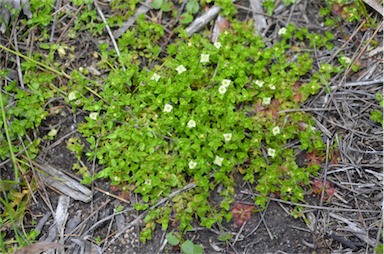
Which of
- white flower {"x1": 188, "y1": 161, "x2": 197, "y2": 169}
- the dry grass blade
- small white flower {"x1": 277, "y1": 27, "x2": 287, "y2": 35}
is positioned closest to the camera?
the dry grass blade

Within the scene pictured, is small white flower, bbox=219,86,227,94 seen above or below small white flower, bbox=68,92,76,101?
below

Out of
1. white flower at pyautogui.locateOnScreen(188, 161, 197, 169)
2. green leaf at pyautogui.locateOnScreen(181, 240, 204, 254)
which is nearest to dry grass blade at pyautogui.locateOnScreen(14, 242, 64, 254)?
green leaf at pyautogui.locateOnScreen(181, 240, 204, 254)

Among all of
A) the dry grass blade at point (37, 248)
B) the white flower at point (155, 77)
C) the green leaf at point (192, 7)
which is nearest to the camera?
the dry grass blade at point (37, 248)

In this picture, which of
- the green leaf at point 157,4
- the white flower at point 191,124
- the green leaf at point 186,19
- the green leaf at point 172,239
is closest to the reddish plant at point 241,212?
the green leaf at point 172,239

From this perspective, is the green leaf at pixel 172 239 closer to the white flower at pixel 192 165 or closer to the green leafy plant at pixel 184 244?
the green leafy plant at pixel 184 244

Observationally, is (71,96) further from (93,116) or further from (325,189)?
(325,189)

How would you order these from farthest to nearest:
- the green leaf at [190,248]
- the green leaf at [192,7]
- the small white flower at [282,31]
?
the green leaf at [192,7] < the small white flower at [282,31] < the green leaf at [190,248]

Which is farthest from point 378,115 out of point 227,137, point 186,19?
point 186,19

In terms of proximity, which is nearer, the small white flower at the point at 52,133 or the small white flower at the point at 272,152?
the small white flower at the point at 272,152

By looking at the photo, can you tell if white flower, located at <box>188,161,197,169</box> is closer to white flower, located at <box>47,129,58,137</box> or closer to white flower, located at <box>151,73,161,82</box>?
white flower, located at <box>151,73,161,82</box>

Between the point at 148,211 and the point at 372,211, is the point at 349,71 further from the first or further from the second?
the point at 148,211
